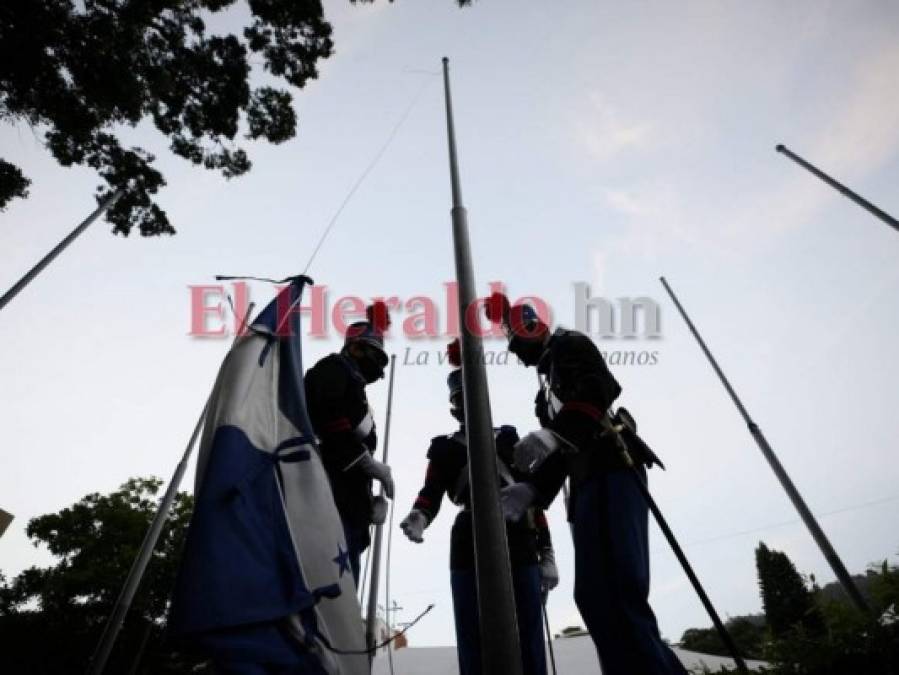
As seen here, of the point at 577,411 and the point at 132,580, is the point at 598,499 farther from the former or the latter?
the point at 132,580

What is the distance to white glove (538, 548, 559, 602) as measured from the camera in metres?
4.09

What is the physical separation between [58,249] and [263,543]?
35.6 ft

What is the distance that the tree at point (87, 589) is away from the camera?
54.1 feet

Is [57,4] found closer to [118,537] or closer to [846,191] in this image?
[846,191]

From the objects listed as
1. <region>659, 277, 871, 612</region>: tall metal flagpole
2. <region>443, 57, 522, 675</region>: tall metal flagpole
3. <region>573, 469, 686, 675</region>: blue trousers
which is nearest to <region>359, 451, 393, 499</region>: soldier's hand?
<region>573, 469, 686, 675</region>: blue trousers

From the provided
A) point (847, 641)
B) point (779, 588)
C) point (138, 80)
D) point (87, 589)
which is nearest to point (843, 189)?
point (847, 641)

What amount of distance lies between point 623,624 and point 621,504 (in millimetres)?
547

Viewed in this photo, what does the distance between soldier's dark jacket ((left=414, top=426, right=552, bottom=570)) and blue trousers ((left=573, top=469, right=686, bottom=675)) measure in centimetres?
125

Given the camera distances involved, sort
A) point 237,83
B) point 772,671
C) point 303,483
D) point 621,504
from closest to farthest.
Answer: point 303,483, point 621,504, point 772,671, point 237,83

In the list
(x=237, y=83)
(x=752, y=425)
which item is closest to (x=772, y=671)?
(x=752, y=425)

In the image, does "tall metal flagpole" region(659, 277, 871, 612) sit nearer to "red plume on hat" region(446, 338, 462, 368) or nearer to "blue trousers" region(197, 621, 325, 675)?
"red plume on hat" region(446, 338, 462, 368)

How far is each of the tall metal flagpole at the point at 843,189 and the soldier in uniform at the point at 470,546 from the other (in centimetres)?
892

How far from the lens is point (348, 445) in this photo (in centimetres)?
313

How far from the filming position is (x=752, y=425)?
11414mm
